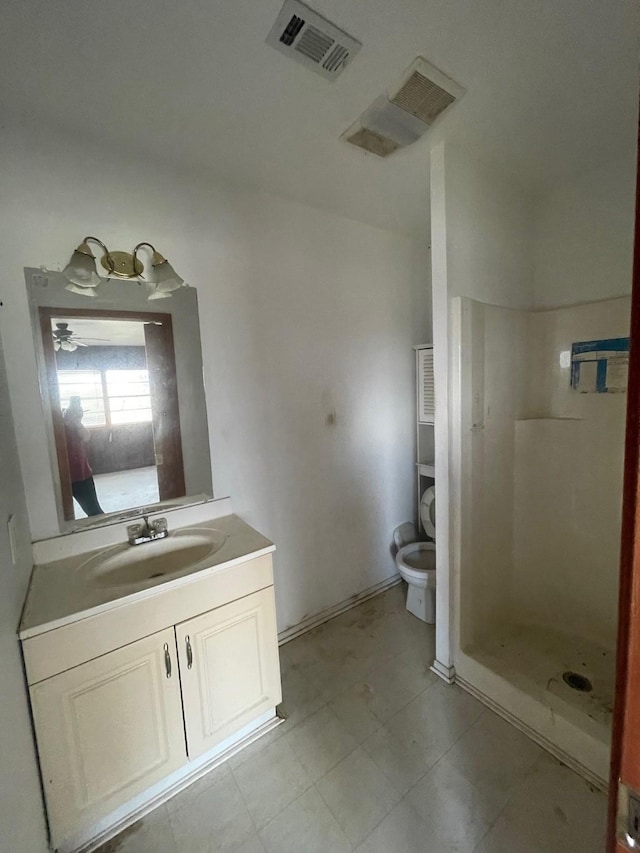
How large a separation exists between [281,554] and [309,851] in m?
1.10

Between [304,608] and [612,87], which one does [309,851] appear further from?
[612,87]

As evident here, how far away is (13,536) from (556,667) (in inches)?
88.7

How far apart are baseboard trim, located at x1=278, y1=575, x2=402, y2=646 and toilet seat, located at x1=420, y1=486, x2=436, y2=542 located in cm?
46

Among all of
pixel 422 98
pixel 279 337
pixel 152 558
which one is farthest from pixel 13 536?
pixel 422 98

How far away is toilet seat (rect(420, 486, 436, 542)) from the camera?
7.85 feet

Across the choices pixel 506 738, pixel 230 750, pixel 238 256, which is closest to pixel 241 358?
pixel 238 256

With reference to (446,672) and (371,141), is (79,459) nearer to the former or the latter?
(371,141)

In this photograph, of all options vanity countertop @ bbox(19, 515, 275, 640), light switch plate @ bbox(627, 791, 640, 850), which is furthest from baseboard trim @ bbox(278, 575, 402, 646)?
light switch plate @ bbox(627, 791, 640, 850)

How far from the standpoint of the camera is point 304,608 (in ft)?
6.98

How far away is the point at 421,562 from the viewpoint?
2.39 metres

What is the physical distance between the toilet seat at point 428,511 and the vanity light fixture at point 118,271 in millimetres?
1903

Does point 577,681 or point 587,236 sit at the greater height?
point 587,236

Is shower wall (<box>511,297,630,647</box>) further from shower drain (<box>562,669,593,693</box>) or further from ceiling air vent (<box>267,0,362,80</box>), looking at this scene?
ceiling air vent (<box>267,0,362,80</box>)

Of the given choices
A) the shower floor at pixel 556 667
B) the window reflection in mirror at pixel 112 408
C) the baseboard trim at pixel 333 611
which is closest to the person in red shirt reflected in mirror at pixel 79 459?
the window reflection in mirror at pixel 112 408
